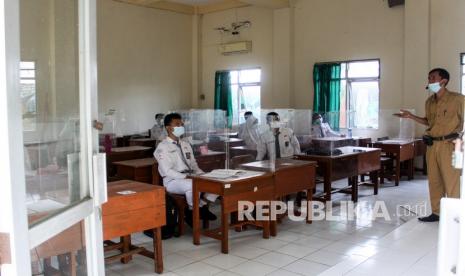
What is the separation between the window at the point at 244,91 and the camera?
35.2ft

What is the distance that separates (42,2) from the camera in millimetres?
1450

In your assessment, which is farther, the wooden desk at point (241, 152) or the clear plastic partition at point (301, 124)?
the clear plastic partition at point (301, 124)

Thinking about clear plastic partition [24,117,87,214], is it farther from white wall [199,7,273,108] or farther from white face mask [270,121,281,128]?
white wall [199,7,273,108]

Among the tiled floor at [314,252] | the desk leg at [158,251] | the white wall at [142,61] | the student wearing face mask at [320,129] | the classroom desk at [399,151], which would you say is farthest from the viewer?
the white wall at [142,61]

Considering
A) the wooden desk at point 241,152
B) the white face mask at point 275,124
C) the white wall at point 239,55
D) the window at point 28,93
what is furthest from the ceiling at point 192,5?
the window at point 28,93

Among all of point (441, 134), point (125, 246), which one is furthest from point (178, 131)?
point (441, 134)

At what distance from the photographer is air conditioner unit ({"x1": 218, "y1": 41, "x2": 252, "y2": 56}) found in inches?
417

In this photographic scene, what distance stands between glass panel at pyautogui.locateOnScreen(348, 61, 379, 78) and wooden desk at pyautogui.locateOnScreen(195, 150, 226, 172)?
4654 mm

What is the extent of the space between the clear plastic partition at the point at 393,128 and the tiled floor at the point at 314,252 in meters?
3.46

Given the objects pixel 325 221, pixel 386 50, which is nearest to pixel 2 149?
pixel 325 221

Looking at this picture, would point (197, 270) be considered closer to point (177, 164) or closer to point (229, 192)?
point (229, 192)

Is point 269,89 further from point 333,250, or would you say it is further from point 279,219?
point 333,250

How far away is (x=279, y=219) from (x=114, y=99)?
20.7 ft

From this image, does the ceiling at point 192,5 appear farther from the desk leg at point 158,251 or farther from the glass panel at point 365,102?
the desk leg at point 158,251
